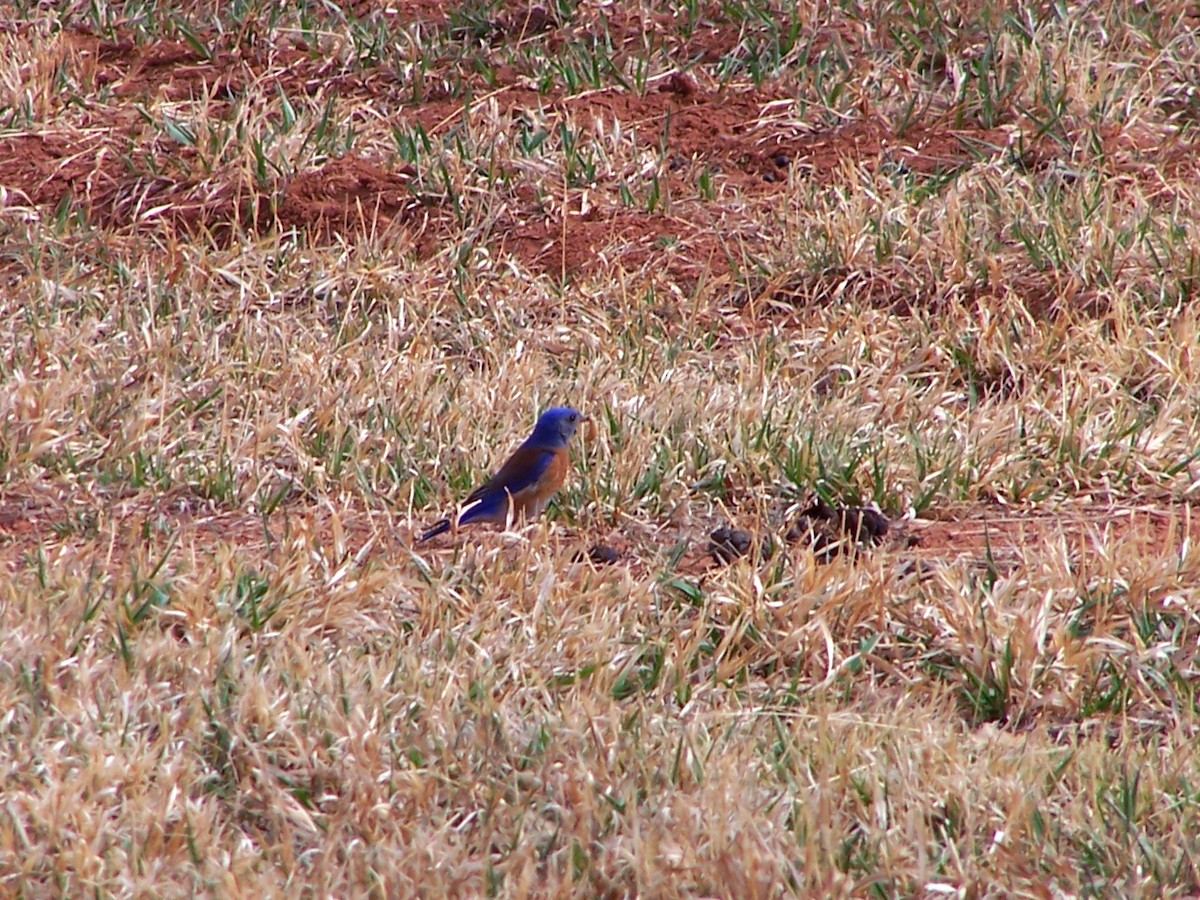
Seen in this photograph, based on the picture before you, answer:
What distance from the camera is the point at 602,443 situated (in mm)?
4793

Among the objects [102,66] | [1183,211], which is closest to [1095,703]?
[1183,211]

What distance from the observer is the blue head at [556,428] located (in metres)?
4.55

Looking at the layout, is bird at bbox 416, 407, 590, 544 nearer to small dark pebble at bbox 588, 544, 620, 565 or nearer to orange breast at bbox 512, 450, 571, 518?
orange breast at bbox 512, 450, 571, 518

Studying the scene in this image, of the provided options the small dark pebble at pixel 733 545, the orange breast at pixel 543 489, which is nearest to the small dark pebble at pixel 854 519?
the small dark pebble at pixel 733 545

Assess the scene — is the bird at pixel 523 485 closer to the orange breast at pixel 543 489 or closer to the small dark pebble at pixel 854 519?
the orange breast at pixel 543 489

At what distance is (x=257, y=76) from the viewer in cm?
696

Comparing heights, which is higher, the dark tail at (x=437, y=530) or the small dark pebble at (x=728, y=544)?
the small dark pebble at (x=728, y=544)

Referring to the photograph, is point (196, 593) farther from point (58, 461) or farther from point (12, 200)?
point (12, 200)

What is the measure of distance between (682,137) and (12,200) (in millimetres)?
2462

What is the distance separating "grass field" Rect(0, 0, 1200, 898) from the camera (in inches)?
127

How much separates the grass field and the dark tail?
3 cm

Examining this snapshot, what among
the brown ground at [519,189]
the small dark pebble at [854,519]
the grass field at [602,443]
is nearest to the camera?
the grass field at [602,443]

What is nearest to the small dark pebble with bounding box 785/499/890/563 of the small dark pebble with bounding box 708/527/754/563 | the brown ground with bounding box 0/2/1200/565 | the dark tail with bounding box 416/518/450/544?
the small dark pebble with bounding box 708/527/754/563

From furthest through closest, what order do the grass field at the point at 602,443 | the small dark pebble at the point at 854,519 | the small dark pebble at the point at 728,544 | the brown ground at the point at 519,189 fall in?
the brown ground at the point at 519,189, the small dark pebble at the point at 854,519, the small dark pebble at the point at 728,544, the grass field at the point at 602,443
